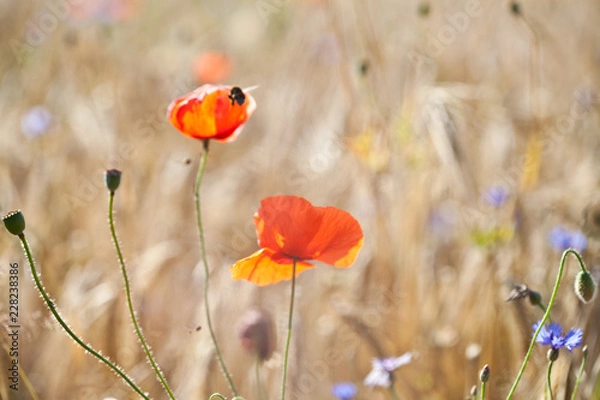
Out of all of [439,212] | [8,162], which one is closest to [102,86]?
[8,162]

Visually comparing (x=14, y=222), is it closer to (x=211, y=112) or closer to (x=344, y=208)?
(x=211, y=112)

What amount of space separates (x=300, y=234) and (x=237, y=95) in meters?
0.22

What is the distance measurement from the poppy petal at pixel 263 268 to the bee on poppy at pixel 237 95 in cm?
22

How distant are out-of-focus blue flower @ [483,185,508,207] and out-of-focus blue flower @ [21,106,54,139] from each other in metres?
1.28

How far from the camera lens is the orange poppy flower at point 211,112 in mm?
1035

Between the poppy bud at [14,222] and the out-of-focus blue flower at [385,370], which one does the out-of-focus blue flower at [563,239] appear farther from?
the poppy bud at [14,222]

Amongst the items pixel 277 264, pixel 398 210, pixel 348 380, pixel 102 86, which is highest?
pixel 102 86

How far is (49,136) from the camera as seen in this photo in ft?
7.40

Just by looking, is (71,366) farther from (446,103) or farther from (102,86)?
(102,86)

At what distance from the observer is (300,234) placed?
0.95 metres

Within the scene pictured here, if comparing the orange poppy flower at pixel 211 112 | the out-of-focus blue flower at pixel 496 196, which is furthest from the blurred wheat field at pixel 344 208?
the orange poppy flower at pixel 211 112

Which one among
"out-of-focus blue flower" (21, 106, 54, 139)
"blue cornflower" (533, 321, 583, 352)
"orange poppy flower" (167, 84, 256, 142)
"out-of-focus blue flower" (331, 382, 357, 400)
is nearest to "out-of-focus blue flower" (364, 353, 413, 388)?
"out-of-focus blue flower" (331, 382, 357, 400)

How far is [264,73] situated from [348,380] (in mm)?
2196

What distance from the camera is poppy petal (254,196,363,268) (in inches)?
37.0
